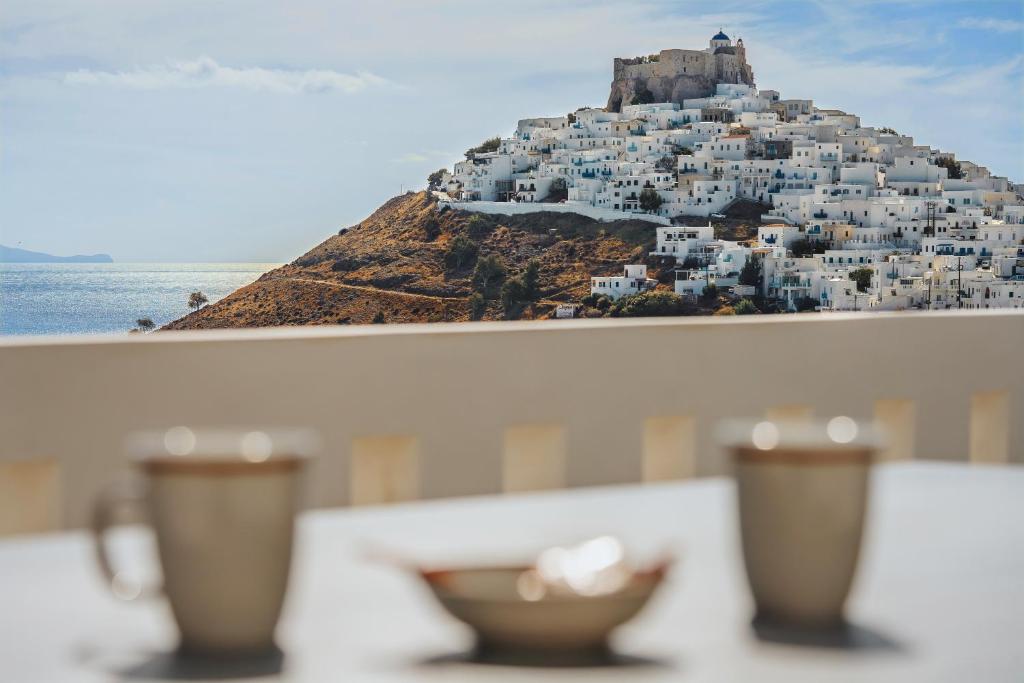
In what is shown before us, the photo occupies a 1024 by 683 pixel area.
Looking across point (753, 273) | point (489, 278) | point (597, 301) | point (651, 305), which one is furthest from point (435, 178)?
point (753, 273)

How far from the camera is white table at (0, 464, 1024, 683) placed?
0.69 metres

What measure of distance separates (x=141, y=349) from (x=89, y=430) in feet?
0.44

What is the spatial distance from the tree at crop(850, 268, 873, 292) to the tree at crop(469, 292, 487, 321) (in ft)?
44.7

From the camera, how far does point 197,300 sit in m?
50.5

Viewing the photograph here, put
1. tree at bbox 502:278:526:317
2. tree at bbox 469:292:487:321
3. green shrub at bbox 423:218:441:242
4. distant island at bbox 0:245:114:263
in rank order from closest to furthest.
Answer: tree at bbox 502:278:526:317
tree at bbox 469:292:487:321
green shrub at bbox 423:218:441:242
distant island at bbox 0:245:114:263

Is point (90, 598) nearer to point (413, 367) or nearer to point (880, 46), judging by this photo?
point (413, 367)

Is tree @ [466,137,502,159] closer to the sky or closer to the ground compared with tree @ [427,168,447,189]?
closer to the sky

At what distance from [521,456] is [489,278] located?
48636 mm

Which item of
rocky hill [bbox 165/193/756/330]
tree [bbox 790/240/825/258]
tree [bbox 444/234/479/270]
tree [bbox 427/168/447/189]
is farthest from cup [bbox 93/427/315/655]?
tree [bbox 427/168/447/189]

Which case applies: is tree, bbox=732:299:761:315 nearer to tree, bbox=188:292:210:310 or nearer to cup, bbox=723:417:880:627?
tree, bbox=188:292:210:310

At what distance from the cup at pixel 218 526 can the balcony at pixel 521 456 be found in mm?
50

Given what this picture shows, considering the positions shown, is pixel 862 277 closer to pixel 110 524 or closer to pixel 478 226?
pixel 478 226

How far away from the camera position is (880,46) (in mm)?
73875

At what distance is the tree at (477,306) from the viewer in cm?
4950
